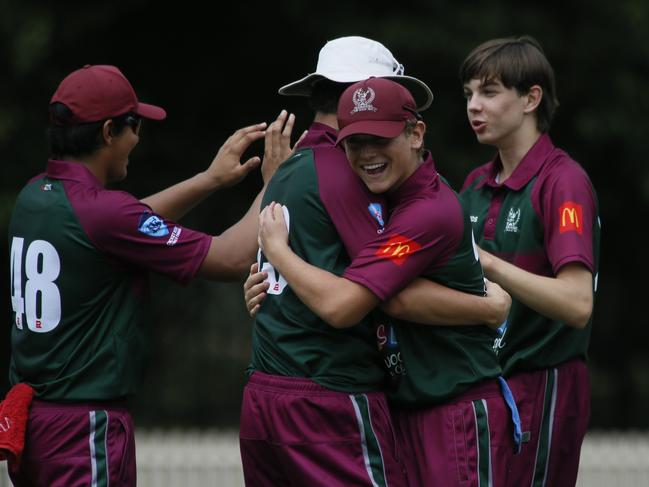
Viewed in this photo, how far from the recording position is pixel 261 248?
4379 millimetres

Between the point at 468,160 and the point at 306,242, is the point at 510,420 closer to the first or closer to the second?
the point at 306,242

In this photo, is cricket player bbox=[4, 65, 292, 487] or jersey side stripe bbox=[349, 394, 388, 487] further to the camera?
Answer: cricket player bbox=[4, 65, 292, 487]

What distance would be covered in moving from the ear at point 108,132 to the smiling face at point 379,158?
3.43ft

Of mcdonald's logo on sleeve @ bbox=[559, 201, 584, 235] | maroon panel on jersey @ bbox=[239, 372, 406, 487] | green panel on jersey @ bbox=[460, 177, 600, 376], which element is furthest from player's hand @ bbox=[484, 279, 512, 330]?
green panel on jersey @ bbox=[460, 177, 600, 376]

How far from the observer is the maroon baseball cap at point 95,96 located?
473 cm

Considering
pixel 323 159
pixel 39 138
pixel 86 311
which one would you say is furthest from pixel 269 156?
pixel 39 138

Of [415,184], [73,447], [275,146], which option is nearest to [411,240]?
[415,184]

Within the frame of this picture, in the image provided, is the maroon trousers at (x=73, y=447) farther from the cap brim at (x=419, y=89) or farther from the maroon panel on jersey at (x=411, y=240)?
the cap brim at (x=419, y=89)

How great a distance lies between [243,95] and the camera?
12.4 metres

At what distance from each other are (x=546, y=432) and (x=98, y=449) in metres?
1.94

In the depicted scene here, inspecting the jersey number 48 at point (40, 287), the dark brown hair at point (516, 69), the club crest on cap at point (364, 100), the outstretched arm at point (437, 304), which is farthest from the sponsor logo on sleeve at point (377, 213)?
the dark brown hair at point (516, 69)

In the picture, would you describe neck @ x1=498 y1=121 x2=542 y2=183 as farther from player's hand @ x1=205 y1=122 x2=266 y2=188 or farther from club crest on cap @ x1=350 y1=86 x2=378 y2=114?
club crest on cap @ x1=350 y1=86 x2=378 y2=114

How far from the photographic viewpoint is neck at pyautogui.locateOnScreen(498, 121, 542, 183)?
5.43 m

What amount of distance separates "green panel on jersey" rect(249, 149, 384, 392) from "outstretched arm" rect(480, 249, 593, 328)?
2.31ft
